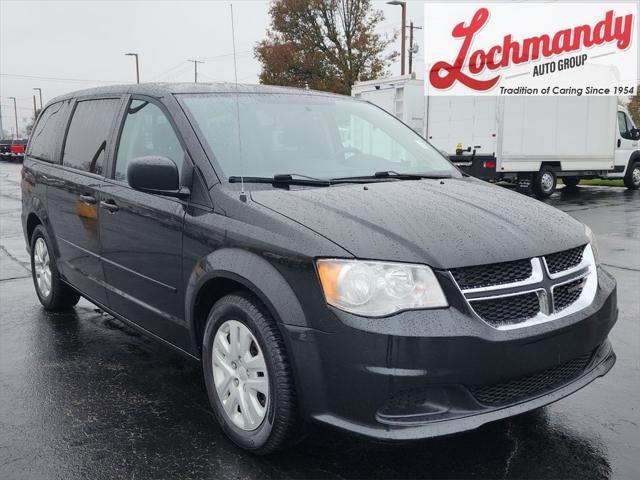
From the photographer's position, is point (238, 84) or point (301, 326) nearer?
point (301, 326)

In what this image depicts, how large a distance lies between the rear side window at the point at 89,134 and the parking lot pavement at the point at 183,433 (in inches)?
52.0

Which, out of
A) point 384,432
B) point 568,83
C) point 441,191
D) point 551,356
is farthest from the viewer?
point 568,83

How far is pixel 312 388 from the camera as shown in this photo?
2.62 metres

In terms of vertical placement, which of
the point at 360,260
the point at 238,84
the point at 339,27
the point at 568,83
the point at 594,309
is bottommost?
the point at 594,309

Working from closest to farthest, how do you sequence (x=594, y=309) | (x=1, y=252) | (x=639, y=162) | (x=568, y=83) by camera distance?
(x=594, y=309), (x=1, y=252), (x=568, y=83), (x=639, y=162)

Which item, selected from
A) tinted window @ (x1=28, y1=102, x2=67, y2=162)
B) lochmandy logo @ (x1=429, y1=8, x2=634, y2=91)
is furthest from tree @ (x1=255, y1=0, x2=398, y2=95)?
tinted window @ (x1=28, y1=102, x2=67, y2=162)

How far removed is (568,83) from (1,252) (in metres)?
14.0

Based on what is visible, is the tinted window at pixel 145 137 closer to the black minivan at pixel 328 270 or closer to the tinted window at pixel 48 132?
the black minivan at pixel 328 270

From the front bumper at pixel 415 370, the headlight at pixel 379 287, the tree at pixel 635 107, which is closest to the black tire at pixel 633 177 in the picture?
the front bumper at pixel 415 370

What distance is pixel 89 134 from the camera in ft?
15.1

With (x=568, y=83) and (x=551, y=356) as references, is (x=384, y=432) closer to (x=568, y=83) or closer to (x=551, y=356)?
(x=551, y=356)

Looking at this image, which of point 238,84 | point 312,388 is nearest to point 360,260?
point 312,388

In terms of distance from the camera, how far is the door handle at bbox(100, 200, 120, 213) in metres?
3.96

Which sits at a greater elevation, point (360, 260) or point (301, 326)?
point (360, 260)
